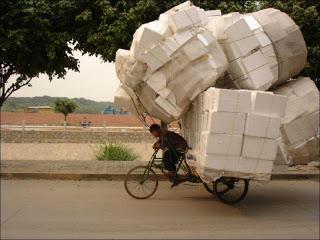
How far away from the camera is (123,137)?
19.4 metres

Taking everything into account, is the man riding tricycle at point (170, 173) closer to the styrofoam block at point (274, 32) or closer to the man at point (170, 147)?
the man at point (170, 147)

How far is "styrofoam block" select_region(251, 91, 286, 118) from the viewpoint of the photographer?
Result: 603cm

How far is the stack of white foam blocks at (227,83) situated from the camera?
6.04 metres

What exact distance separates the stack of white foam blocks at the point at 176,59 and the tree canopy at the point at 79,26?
3.98 m

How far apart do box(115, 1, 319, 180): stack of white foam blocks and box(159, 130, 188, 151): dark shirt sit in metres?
0.15

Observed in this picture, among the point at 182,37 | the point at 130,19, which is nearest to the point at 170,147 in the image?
the point at 182,37

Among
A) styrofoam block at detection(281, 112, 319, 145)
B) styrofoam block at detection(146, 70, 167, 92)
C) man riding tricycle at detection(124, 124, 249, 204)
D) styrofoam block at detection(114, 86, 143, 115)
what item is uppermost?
styrofoam block at detection(146, 70, 167, 92)

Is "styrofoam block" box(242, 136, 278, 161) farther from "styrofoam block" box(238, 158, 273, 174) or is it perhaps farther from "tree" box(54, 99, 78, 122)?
"tree" box(54, 99, 78, 122)

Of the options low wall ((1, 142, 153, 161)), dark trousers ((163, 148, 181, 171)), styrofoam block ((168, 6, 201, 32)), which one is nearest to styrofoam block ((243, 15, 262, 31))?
styrofoam block ((168, 6, 201, 32))

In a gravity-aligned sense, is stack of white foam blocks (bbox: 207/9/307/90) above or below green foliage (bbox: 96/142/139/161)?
above

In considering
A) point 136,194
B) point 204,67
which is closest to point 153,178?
point 136,194

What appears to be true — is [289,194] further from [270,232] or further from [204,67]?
[204,67]

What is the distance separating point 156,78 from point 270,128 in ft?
5.82

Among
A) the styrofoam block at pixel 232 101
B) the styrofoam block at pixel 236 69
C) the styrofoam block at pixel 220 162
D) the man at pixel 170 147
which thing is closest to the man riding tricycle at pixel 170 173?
the man at pixel 170 147
